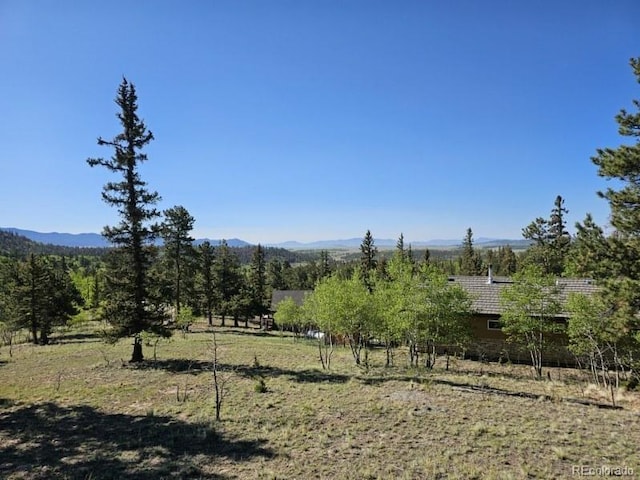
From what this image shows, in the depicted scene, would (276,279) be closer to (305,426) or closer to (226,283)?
(226,283)

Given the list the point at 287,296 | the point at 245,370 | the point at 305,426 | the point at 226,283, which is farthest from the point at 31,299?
the point at 305,426

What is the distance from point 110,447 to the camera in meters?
12.2

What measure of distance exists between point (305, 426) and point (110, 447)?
6.34 metres

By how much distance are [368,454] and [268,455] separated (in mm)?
2991

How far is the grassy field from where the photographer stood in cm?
1065

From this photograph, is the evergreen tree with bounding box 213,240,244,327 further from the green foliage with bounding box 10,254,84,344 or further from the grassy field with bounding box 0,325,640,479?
the grassy field with bounding box 0,325,640,479

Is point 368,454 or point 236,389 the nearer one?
point 368,454

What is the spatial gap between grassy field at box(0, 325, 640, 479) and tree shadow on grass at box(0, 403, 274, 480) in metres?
0.05

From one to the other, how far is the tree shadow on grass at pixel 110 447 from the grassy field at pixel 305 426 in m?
0.05

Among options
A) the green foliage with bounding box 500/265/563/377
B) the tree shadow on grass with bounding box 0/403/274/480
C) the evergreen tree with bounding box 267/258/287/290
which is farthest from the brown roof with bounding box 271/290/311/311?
the tree shadow on grass with bounding box 0/403/274/480

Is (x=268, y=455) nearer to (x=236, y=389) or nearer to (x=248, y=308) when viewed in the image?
(x=236, y=389)

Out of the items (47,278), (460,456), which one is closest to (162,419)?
(460,456)

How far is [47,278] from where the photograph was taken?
41.7 meters

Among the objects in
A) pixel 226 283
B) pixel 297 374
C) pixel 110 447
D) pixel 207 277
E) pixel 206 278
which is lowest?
pixel 297 374
